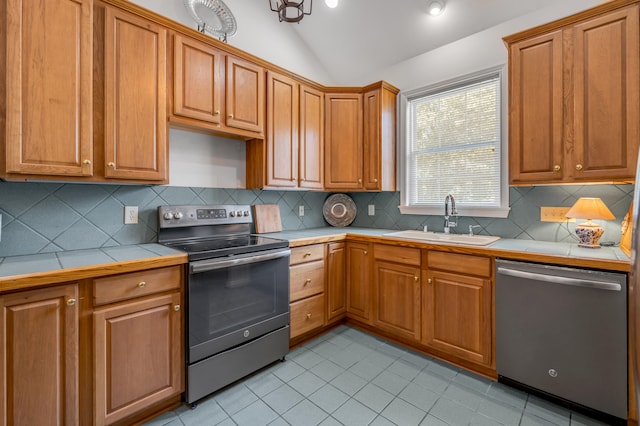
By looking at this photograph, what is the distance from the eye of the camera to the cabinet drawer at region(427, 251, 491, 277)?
2.04 metres

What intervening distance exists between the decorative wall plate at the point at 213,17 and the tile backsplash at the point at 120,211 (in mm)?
1262

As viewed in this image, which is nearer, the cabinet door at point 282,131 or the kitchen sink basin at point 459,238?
the kitchen sink basin at point 459,238

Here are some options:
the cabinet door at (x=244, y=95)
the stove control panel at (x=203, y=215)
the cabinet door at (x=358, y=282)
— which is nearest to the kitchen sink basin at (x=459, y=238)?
the cabinet door at (x=358, y=282)

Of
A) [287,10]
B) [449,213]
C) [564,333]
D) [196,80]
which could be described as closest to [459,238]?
[449,213]

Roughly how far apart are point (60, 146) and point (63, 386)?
3.88 ft

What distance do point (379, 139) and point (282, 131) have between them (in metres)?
0.96

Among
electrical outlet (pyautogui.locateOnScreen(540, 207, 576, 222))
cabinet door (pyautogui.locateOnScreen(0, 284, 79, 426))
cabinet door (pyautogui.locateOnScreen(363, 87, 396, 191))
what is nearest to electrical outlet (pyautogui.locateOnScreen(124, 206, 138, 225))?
cabinet door (pyautogui.locateOnScreen(0, 284, 79, 426))

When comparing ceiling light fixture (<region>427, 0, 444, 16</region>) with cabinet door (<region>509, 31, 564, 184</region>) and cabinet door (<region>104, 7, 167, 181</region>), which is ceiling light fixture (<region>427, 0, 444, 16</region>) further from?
cabinet door (<region>104, 7, 167, 181</region>)

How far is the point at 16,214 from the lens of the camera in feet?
5.68

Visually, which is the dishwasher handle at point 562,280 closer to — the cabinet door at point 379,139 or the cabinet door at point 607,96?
the cabinet door at point 607,96

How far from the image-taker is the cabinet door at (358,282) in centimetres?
272

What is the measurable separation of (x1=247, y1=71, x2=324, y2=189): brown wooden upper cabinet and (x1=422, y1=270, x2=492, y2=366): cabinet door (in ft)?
4.70

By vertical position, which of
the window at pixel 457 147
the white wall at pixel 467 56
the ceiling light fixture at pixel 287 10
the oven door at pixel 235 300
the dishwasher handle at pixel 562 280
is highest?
Result: the ceiling light fixture at pixel 287 10

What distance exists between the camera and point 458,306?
2.16 m
